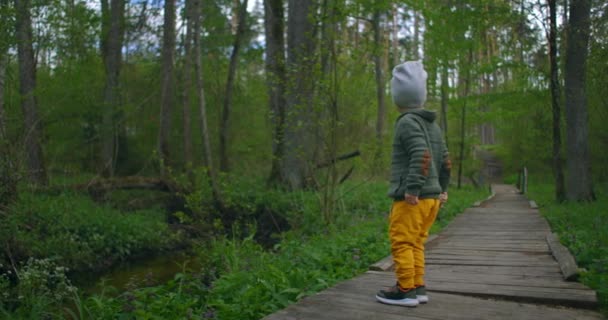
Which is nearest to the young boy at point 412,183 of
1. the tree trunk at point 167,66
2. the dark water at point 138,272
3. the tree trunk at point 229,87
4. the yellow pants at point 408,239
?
the yellow pants at point 408,239

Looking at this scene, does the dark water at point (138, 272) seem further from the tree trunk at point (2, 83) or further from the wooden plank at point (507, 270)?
the wooden plank at point (507, 270)

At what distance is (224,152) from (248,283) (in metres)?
13.7

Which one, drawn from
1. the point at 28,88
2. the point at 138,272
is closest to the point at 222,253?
the point at 138,272

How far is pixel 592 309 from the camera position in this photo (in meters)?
3.30

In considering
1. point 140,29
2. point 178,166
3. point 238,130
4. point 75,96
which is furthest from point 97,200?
point 238,130

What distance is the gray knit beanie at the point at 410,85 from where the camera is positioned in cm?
376

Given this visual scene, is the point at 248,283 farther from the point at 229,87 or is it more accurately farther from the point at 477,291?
the point at 229,87

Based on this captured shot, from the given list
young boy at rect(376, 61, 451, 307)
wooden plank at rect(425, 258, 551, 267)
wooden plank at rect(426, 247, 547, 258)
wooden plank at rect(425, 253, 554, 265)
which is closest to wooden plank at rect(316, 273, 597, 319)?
young boy at rect(376, 61, 451, 307)

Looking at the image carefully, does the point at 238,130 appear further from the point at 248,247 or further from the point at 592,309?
the point at 592,309

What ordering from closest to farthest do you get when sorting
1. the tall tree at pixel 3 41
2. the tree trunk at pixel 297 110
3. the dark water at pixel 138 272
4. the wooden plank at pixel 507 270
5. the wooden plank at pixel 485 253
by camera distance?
the wooden plank at pixel 507 270, the wooden plank at pixel 485 253, the tall tree at pixel 3 41, the dark water at pixel 138 272, the tree trunk at pixel 297 110

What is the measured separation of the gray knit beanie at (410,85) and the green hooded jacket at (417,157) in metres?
0.10

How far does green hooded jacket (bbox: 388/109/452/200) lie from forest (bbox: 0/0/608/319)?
1304 millimetres

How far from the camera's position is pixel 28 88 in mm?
10078

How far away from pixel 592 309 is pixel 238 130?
1879cm
